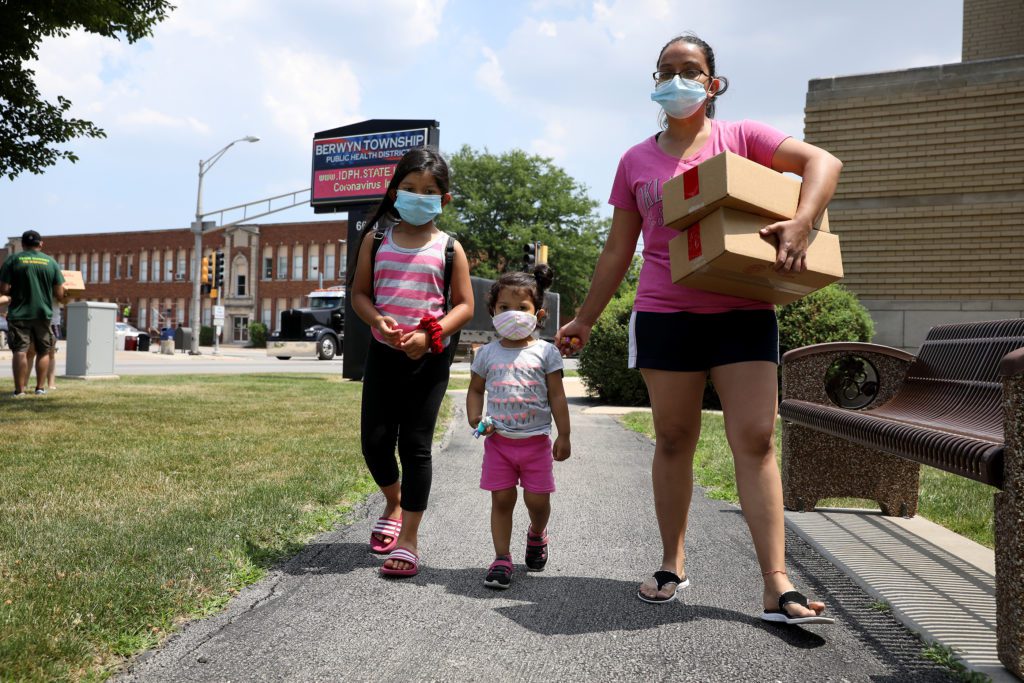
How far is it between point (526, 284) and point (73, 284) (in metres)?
11.3

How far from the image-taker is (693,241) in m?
2.91

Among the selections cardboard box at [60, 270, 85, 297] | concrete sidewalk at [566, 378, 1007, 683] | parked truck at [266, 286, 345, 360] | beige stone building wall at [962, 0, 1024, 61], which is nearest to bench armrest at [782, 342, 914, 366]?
concrete sidewalk at [566, 378, 1007, 683]

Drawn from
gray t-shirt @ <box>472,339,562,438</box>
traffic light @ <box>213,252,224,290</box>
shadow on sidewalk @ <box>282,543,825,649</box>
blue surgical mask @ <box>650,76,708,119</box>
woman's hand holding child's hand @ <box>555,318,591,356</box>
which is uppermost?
traffic light @ <box>213,252,224,290</box>

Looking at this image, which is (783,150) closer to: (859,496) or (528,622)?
(528,622)

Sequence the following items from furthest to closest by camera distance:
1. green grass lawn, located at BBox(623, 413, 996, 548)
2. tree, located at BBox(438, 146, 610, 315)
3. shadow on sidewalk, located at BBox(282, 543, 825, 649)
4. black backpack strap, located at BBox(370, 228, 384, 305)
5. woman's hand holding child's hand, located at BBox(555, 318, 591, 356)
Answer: tree, located at BBox(438, 146, 610, 315) < green grass lawn, located at BBox(623, 413, 996, 548) < black backpack strap, located at BBox(370, 228, 384, 305) < woman's hand holding child's hand, located at BBox(555, 318, 591, 356) < shadow on sidewalk, located at BBox(282, 543, 825, 649)

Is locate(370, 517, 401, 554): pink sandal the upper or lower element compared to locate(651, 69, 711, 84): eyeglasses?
lower

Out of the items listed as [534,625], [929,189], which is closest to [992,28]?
[929,189]

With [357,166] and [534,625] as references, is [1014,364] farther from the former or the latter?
[357,166]

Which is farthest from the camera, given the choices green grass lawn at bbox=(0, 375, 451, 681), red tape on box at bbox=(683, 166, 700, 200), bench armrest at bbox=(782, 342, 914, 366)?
bench armrest at bbox=(782, 342, 914, 366)

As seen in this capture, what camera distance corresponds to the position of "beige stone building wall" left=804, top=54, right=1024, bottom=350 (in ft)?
A: 42.6

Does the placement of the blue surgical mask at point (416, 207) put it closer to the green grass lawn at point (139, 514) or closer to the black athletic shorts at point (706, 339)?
the black athletic shorts at point (706, 339)

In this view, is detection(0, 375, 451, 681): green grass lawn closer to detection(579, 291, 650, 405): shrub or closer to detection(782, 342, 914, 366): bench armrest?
detection(782, 342, 914, 366): bench armrest

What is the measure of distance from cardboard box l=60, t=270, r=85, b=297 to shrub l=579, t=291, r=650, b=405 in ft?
25.5

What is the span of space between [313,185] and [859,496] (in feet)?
51.2
